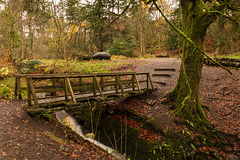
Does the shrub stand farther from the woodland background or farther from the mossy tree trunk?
the mossy tree trunk

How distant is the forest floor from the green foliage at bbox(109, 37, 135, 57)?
16.9 metres

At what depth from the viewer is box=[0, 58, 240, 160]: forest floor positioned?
341cm

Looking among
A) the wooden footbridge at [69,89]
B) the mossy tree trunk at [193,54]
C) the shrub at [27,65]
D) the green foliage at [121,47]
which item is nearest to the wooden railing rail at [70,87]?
the wooden footbridge at [69,89]

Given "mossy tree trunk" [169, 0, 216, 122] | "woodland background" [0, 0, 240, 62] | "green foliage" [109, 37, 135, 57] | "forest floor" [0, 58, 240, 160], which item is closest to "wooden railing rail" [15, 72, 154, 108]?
"forest floor" [0, 58, 240, 160]

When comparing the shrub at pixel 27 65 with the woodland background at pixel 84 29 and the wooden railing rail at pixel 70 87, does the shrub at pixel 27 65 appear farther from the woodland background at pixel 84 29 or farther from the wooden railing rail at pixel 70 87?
the wooden railing rail at pixel 70 87

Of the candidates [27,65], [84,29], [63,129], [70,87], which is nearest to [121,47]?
[27,65]

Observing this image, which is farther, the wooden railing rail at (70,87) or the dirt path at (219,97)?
the dirt path at (219,97)

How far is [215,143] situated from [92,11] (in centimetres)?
744

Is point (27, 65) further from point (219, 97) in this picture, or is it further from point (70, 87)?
point (219, 97)

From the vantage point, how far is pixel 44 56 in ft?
75.2

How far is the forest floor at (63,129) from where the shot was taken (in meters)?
3.41

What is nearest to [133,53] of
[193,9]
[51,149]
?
[193,9]

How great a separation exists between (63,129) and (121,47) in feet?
70.0

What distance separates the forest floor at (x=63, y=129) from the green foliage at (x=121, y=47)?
16868 mm
